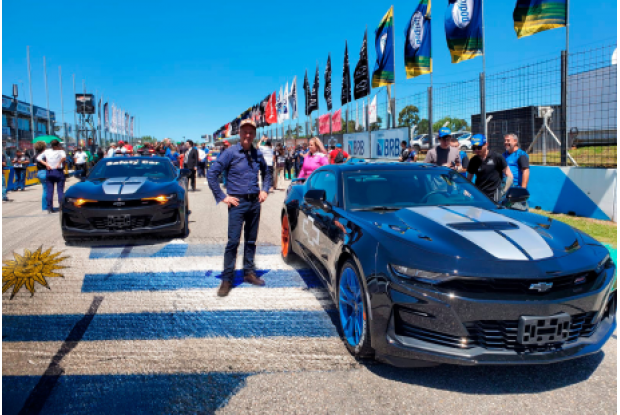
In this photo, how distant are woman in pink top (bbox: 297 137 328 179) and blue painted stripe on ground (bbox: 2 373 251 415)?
22.9 feet

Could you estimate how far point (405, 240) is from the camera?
9.97 ft

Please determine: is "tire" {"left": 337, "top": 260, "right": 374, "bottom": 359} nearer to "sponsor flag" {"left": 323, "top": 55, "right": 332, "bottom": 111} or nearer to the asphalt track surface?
the asphalt track surface

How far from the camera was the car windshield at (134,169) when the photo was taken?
805cm

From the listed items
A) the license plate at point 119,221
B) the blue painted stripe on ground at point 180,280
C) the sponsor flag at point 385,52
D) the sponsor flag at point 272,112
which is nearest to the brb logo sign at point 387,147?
the sponsor flag at point 385,52

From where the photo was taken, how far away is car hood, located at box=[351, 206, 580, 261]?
2.87 m

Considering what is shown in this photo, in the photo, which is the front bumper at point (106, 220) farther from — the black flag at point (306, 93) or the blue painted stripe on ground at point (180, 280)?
the black flag at point (306, 93)

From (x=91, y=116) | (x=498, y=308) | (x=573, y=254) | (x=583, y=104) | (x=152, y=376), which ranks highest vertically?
(x=91, y=116)

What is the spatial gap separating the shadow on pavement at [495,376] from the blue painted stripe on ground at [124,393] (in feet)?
3.35

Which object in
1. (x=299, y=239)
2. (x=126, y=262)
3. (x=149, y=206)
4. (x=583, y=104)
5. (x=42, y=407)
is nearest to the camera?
(x=42, y=407)

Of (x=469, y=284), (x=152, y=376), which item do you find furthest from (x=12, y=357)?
(x=469, y=284)

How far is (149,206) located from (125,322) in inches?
123

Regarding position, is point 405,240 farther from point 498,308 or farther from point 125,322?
point 125,322

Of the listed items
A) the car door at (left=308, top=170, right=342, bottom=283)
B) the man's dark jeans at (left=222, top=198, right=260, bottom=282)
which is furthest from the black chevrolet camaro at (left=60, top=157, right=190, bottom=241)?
the car door at (left=308, top=170, right=342, bottom=283)

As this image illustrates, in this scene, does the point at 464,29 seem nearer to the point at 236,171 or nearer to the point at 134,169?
the point at 134,169
